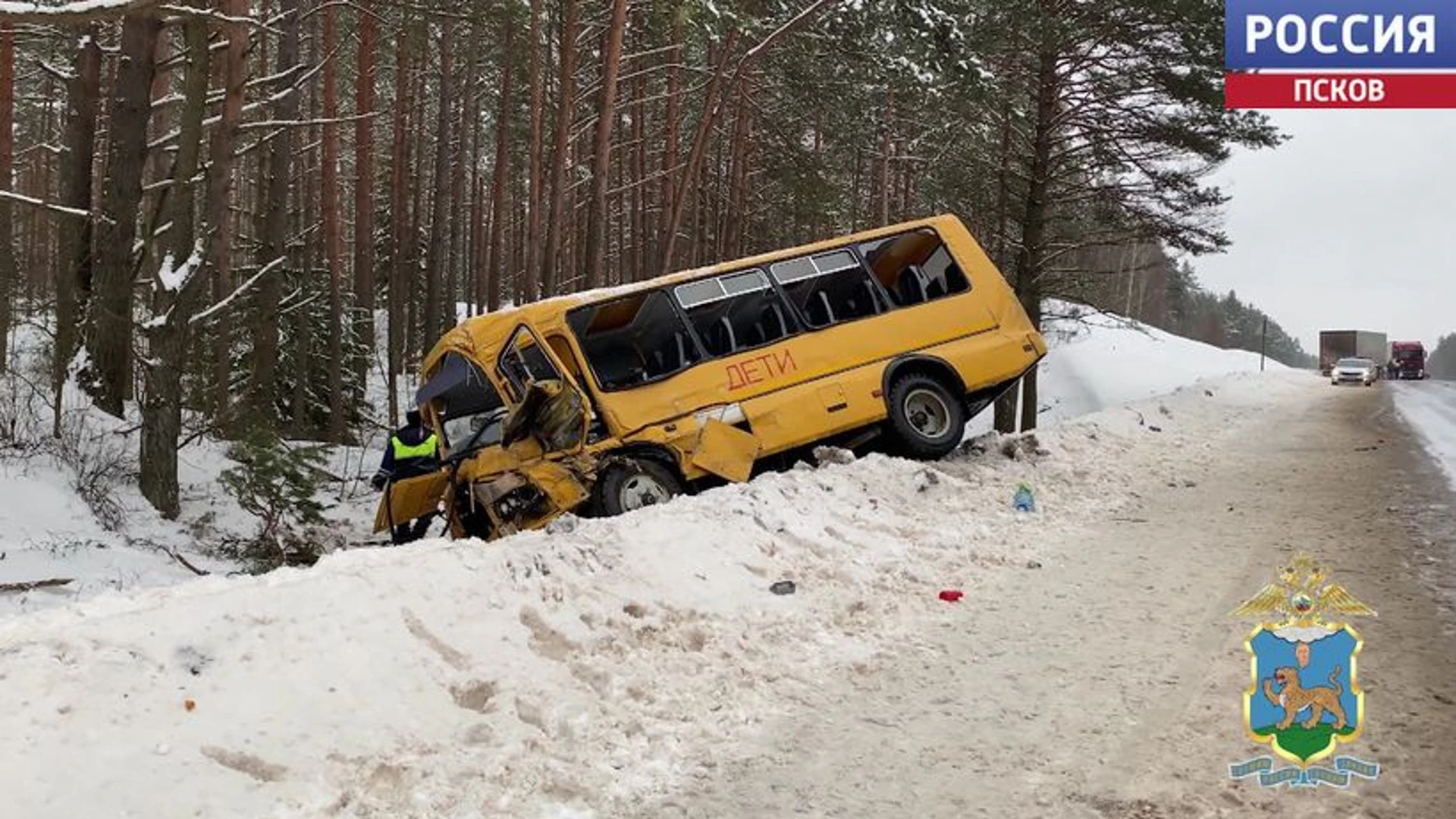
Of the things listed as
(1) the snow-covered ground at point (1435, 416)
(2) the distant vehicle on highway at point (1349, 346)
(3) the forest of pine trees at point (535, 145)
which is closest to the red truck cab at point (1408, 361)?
(2) the distant vehicle on highway at point (1349, 346)

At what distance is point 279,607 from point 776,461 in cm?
648

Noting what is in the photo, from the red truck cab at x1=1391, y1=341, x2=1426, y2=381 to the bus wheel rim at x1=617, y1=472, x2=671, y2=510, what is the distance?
57664 mm

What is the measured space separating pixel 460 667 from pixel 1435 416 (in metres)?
23.1

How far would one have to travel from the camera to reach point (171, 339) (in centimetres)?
1028

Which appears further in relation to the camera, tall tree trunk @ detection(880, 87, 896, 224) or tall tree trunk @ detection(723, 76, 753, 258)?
tall tree trunk @ detection(880, 87, 896, 224)

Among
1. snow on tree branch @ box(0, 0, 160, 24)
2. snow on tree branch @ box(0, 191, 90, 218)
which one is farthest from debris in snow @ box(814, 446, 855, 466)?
snow on tree branch @ box(0, 191, 90, 218)

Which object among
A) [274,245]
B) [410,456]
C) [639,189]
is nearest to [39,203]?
[410,456]

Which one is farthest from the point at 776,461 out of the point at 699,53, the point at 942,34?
the point at 699,53

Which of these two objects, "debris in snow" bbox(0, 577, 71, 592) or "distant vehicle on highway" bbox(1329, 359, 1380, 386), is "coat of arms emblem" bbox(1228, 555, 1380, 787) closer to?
"debris in snow" bbox(0, 577, 71, 592)

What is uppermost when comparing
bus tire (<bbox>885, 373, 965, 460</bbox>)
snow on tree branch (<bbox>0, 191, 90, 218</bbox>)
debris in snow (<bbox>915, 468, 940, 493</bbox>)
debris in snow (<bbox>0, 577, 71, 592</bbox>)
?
snow on tree branch (<bbox>0, 191, 90, 218</bbox>)

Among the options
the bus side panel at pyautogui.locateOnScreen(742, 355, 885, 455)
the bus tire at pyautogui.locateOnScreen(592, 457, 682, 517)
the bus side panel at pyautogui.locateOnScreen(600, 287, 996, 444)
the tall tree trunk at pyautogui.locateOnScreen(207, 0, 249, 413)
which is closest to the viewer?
the bus tire at pyautogui.locateOnScreen(592, 457, 682, 517)

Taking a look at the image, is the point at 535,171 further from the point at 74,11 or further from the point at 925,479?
the point at 74,11

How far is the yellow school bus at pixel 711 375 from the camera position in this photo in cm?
932

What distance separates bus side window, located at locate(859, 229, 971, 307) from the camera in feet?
37.3
